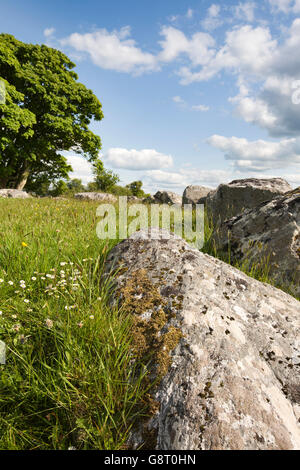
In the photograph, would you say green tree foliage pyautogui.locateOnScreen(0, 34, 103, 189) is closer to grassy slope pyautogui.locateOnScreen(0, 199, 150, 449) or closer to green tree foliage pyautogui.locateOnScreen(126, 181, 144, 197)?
grassy slope pyautogui.locateOnScreen(0, 199, 150, 449)

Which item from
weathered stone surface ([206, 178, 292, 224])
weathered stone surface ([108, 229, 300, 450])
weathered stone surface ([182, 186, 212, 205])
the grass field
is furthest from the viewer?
weathered stone surface ([182, 186, 212, 205])

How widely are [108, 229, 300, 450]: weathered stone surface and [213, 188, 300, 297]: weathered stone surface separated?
1202mm

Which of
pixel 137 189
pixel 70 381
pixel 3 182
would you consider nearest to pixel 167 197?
pixel 3 182

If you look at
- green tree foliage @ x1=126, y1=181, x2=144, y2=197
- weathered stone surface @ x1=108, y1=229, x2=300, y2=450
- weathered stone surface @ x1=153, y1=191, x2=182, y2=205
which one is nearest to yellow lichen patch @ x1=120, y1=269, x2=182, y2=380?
weathered stone surface @ x1=108, y1=229, x2=300, y2=450

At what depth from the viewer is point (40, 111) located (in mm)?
22672

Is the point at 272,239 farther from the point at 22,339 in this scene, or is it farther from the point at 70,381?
the point at 22,339

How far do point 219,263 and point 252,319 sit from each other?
0.78 m

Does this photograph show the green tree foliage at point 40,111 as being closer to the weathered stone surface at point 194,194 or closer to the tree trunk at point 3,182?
the tree trunk at point 3,182

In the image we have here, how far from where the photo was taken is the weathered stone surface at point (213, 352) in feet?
4.54

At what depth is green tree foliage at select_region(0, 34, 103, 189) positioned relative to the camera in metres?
19.9

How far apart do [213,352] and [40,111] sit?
2623cm

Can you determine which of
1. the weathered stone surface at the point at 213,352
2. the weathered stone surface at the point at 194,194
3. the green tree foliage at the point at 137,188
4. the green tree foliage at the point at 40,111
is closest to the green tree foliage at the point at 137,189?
the green tree foliage at the point at 137,188

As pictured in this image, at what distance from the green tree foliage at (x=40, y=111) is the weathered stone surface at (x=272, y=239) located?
63.9 ft

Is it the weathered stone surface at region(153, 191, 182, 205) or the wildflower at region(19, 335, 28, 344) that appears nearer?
the wildflower at region(19, 335, 28, 344)
